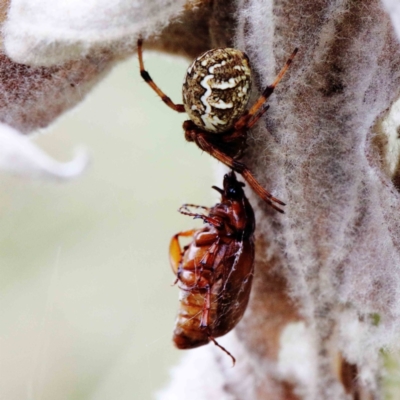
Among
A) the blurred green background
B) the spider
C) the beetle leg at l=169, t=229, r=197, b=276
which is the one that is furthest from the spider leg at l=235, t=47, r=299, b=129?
the blurred green background

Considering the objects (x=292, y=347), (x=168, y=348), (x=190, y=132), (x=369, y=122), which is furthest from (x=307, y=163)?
(x=168, y=348)

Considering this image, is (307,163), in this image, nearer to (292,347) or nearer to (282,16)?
(282,16)

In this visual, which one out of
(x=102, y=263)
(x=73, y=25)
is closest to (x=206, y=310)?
(x=73, y=25)

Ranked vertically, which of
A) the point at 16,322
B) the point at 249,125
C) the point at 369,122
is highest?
the point at 369,122

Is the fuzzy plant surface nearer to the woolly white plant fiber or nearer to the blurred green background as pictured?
the woolly white plant fiber

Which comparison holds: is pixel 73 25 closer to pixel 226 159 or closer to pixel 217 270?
pixel 226 159

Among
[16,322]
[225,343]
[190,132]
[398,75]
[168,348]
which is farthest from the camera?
[16,322]

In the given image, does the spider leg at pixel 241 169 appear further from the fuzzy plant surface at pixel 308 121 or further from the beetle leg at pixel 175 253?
the beetle leg at pixel 175 253
